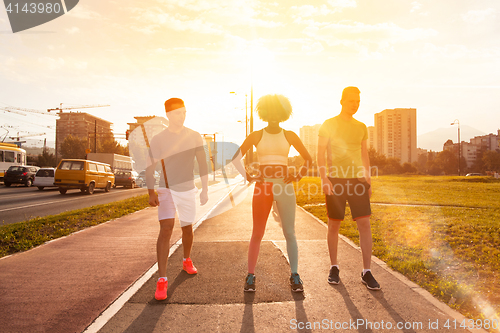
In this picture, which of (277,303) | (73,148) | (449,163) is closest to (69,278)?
(277,303)

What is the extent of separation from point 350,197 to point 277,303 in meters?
1.48

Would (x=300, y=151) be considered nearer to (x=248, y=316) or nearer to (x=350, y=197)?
(x=350, y=197)

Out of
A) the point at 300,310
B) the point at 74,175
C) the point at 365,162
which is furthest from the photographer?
the point at 74,175

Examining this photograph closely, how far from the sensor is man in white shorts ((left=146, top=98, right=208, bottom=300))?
3684mm

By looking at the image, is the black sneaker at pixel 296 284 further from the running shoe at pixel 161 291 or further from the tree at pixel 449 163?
the tree at pixel 449 163

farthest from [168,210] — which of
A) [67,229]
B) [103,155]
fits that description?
[103,155]

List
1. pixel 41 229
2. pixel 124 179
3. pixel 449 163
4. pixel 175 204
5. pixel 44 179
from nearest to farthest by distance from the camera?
pixel 175 204
pixel 41 229
pixel 44 179
pixel 124 179
pixel 449 163

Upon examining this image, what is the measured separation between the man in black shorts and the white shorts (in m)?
1.57

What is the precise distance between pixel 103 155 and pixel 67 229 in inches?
1152

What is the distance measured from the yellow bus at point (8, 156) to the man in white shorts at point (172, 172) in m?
33.3

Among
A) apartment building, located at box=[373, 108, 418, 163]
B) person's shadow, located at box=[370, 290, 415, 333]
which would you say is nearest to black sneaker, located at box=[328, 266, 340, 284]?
person's shadow, located at box=[370, 290, 415, 333]

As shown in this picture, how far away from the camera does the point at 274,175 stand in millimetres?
3605

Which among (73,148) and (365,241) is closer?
(365,241)

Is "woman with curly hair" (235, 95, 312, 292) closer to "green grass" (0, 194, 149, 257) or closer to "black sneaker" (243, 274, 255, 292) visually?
"black sneaker" (243, 274, 255, 292)
